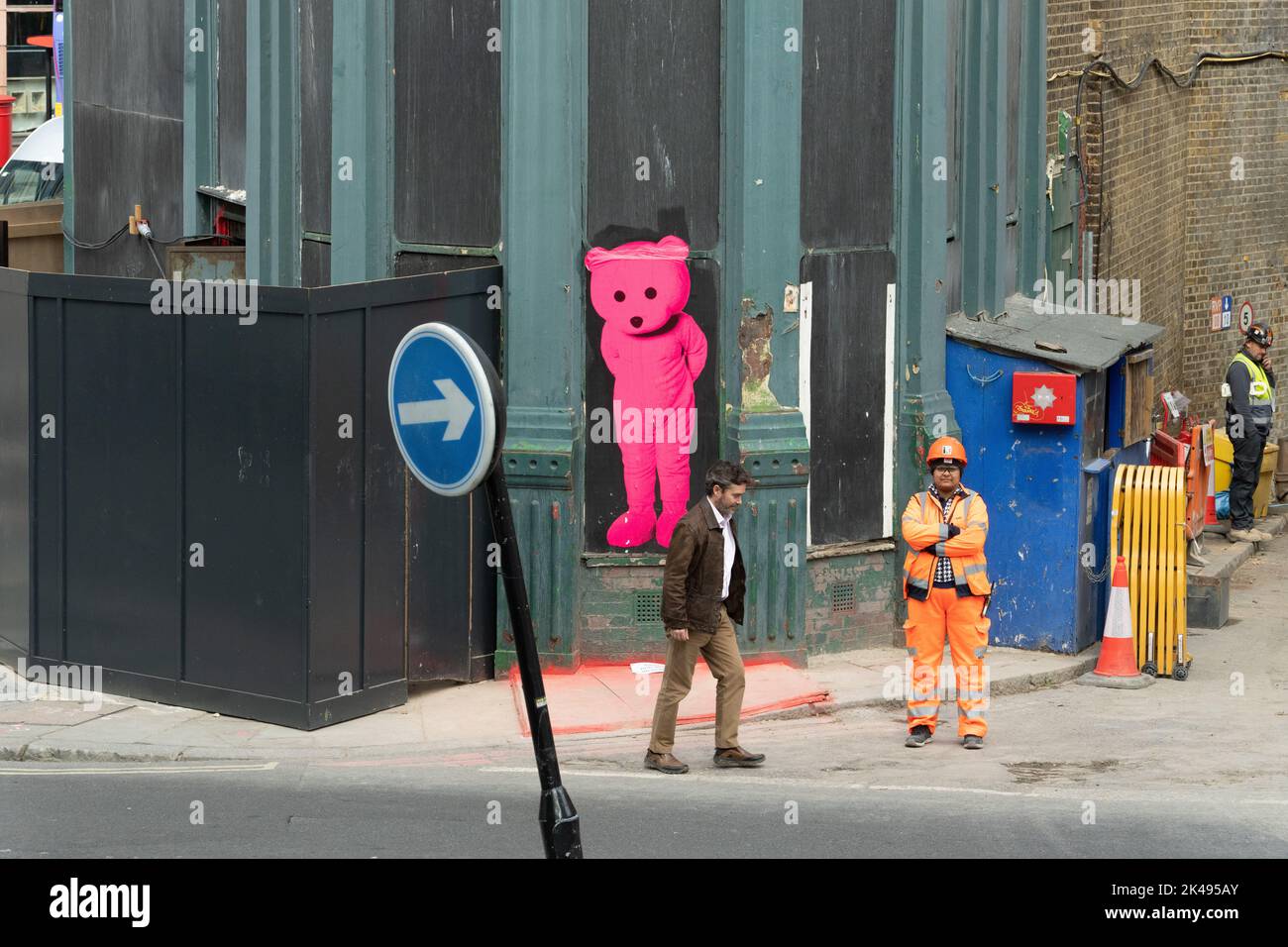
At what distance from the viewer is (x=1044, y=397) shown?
13.5m

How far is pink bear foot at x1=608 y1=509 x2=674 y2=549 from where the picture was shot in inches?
513

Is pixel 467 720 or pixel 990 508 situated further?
pixel 990 508

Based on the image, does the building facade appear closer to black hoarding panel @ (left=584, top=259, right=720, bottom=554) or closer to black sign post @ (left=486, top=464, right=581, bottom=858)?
black hoarding panel @ (left=584, top=259, right=720, bottom=554)

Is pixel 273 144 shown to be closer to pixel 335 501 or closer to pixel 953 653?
pixel 335 501

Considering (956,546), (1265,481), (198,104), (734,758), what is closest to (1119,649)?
(956,546)

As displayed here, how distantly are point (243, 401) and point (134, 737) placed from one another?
2.16m

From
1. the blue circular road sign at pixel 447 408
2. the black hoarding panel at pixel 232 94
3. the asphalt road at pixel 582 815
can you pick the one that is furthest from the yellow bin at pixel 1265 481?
the blue circular road sign at pixel 447 408

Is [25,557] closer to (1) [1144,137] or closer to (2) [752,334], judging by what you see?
(2) [752,334]

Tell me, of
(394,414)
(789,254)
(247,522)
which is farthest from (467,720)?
(394,414)

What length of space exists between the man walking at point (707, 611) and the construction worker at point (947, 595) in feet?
4.03

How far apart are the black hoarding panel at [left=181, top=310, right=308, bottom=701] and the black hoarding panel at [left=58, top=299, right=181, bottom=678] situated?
19 centimetres

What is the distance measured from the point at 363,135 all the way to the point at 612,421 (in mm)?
2661

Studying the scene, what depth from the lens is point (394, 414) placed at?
7121mm

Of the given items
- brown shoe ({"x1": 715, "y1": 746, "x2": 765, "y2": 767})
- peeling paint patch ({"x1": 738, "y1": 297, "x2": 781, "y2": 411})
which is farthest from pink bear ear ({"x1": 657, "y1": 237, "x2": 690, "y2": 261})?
brown shoe ({"x1": 715, "y1": 746, "x2": 765, "y2": 767})
